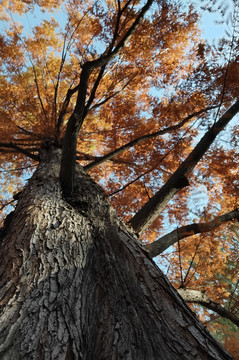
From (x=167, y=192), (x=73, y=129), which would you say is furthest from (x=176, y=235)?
(x=73, y=129)

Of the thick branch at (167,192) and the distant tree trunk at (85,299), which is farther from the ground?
the thick branch at (167,192)

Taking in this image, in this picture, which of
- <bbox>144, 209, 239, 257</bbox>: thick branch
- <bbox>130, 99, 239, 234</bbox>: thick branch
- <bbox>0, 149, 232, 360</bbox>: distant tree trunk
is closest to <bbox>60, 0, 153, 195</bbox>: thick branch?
<bbox>0, 149, 232, 360</bbox>: distant tree trunk

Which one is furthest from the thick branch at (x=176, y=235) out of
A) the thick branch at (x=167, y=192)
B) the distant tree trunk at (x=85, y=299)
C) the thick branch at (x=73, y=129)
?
the thick branch at (x=73, y=129)

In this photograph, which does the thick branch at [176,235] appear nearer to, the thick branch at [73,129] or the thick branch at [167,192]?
the thick branch at [167,192]

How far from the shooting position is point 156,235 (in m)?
7.00

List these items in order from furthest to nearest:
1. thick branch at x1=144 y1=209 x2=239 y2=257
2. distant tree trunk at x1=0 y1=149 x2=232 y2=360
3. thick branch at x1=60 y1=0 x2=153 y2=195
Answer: thick branch at x1=144 y1=209 x2=239 y2=257 < thick branch at x1=60 y1=0 x2=153 y2=195 < distant tree trunk at x1=0 y1=149 x2=232 y2=360

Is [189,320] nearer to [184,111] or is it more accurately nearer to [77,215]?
[77,215]

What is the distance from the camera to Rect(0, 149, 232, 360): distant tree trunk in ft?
3.56

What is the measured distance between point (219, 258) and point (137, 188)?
9.97 feet

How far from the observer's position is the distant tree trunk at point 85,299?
3.56 ft

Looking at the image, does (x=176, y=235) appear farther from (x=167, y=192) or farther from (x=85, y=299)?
(x=85, y=299)

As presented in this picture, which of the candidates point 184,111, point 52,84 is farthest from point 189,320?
point 52,84

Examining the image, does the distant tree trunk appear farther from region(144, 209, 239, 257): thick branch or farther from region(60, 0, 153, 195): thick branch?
region(144, 209, 239, 257): thick branch

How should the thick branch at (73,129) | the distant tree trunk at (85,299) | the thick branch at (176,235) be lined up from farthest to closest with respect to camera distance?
the thick branch at (176,235)
the thick branch at (73,129)
the distant tree trunk at (85,299)
